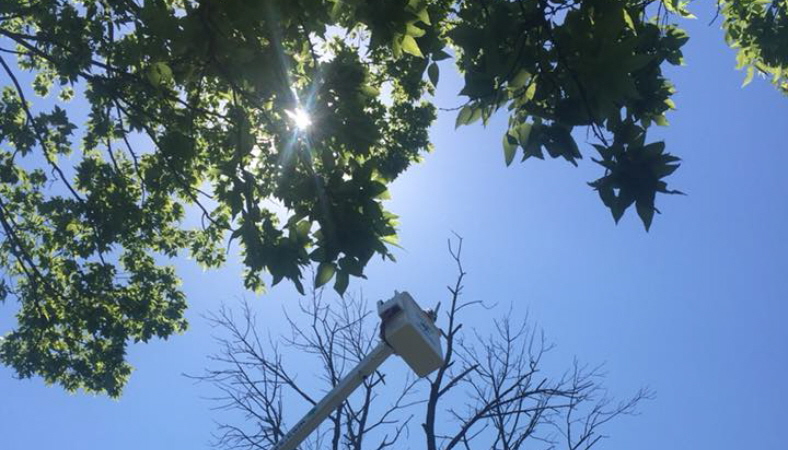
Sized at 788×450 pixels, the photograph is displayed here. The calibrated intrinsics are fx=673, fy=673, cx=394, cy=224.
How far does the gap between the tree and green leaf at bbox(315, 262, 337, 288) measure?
1 centimetres

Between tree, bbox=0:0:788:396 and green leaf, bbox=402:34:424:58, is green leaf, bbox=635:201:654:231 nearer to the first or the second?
tree, bbox=0:0:788:396

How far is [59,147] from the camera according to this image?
9344mm

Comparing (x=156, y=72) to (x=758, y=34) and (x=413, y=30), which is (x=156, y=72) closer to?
(x=413, y=30)

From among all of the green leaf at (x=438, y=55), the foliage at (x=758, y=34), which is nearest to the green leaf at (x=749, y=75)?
the foliage at (x=758, y=34)

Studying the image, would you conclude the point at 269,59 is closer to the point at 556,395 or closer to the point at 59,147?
the point at 59,147

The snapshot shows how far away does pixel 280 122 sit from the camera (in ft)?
22.1

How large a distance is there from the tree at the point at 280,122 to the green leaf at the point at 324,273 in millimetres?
13

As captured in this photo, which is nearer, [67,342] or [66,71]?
[66,71]

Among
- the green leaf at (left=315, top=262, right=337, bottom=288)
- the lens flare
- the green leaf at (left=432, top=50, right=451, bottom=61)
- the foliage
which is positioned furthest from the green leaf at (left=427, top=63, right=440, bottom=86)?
the foliage

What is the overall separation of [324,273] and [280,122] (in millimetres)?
2232

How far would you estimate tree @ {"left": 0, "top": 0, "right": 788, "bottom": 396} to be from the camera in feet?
14.7

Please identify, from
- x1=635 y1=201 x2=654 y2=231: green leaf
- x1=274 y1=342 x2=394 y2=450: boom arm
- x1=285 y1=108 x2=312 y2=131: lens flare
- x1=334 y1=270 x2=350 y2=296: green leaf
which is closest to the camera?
x1=635 y1=201 x2=654 y2=231: green leaf

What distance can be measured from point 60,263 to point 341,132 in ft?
19.6

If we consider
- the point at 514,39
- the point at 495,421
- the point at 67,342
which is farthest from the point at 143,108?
the point at 495,421
